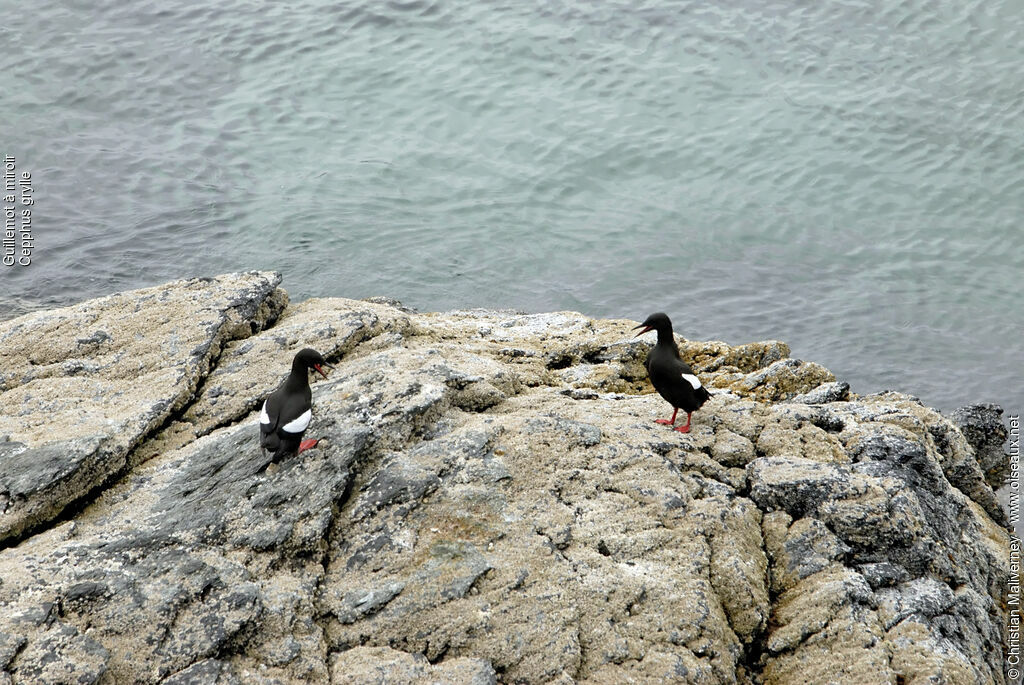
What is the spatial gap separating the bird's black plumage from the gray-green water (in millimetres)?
9787

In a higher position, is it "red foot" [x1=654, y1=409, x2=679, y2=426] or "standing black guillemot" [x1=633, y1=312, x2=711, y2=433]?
"standing black guillemot" [x1=633, y1=312, x2=711, y2=433]

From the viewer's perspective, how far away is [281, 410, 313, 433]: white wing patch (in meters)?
7.42

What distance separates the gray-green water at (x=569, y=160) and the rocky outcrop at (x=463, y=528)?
818cm

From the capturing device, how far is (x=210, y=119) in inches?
925

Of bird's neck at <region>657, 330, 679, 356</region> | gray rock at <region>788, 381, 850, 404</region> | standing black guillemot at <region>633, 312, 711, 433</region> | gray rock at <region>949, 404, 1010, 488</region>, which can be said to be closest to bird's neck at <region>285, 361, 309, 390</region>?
standing black guillemot at <region>633, 312, 711, 433</region>

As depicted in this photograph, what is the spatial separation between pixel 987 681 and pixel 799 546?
5.39ft

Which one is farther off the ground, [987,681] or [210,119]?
[210,119]

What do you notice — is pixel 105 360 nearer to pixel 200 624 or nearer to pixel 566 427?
pixel 200 624

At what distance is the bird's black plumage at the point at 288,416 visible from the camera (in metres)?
7.41

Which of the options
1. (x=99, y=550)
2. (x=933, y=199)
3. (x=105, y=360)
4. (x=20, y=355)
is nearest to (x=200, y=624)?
(x=99, y=550)

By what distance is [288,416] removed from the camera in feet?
24.6

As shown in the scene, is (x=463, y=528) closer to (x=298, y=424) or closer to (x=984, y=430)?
(x=298, y=424)

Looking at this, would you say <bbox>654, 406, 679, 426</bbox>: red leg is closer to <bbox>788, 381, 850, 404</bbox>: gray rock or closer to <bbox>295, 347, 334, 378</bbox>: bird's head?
<bbox>788, 381, 850, 404</bbox>: gray rock

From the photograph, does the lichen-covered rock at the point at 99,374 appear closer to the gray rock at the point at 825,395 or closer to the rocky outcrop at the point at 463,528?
the rocky outcrop at the point at 463,528
